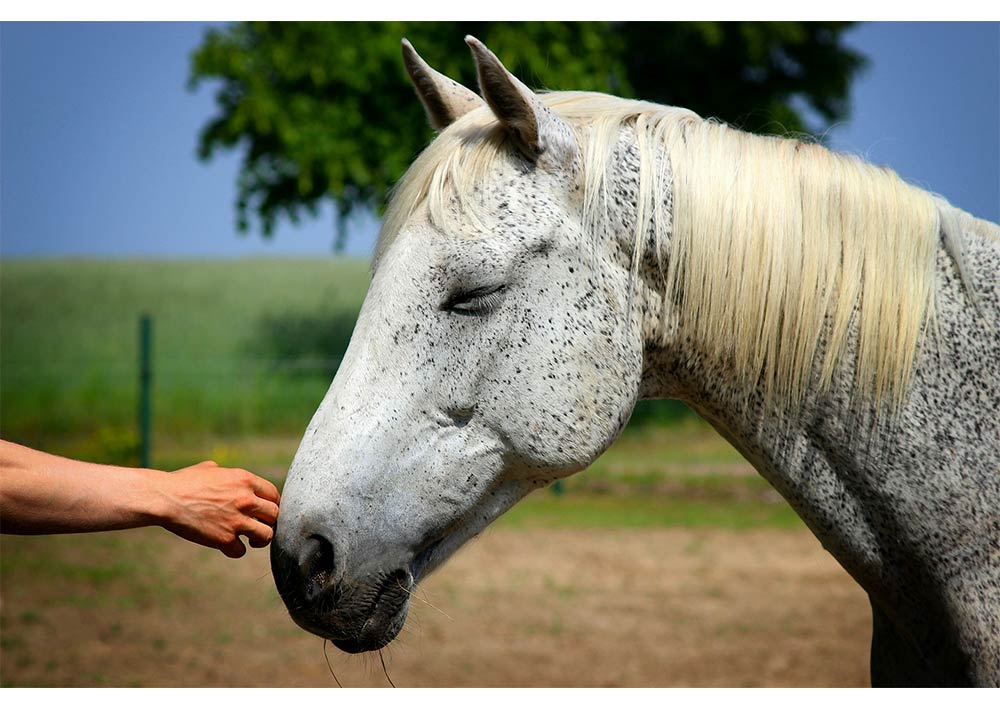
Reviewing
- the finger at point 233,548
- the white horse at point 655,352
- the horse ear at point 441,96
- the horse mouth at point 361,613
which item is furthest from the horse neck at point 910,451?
the finger at point 233,548

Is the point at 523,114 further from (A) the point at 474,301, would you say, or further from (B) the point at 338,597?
(B) the point at 338,597

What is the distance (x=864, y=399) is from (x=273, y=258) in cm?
3023

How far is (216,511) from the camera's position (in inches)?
76.1

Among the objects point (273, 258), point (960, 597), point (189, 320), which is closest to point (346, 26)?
point (189, 320)

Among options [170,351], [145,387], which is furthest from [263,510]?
[170,351]

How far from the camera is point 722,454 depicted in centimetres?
1216

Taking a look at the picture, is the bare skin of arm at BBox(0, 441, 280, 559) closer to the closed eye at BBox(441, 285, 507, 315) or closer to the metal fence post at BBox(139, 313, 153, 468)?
the closed eye at BBox(441, 285, 507, 315)

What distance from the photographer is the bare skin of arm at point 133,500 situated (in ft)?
6.05

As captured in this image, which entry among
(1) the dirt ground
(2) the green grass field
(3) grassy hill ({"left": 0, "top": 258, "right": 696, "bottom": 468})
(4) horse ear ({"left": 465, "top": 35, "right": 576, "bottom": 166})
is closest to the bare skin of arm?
(4) horse ear ({"left": 465, "top": 35, "right": 576, "bottom": 166})

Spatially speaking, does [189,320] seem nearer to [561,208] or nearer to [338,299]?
[338,299]

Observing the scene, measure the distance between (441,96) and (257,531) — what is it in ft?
3.58

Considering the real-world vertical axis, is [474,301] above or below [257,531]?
above

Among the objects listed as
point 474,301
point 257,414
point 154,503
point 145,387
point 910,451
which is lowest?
point 257,414

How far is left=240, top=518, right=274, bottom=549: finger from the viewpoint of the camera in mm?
1921
